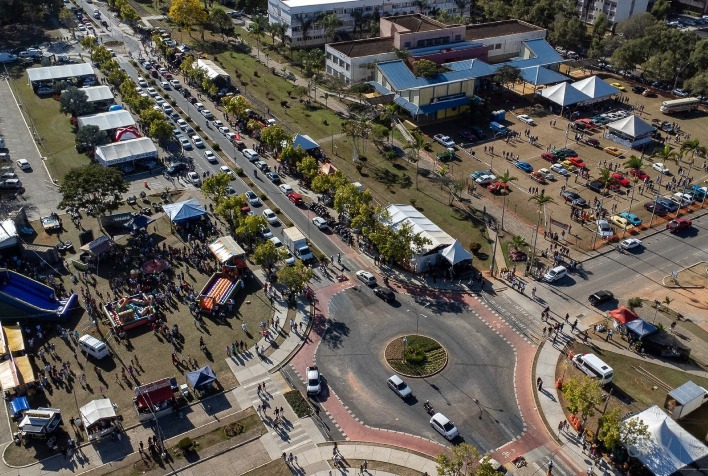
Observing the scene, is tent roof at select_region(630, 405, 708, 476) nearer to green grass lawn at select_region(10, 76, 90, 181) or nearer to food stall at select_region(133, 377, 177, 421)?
food stall at select_region(133, 377, 177, 421)

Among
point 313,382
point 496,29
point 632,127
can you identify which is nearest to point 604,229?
point 632,127

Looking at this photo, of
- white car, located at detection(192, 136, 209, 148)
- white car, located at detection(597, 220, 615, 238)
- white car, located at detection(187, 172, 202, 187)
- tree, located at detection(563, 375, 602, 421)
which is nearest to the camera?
tree, located at detection(563, 375, 602, 421)

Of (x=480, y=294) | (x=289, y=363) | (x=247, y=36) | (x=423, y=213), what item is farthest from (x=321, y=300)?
(x=247, y=36)

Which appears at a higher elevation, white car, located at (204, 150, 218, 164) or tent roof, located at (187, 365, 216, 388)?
white car, located at (204, 150, 218, 164)

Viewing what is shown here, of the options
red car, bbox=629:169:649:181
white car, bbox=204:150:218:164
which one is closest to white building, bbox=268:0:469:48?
white car, bbox=204:150:218:164

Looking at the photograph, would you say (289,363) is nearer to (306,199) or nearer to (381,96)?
(306,199)

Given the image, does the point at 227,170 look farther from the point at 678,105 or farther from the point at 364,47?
the point at 678,105
